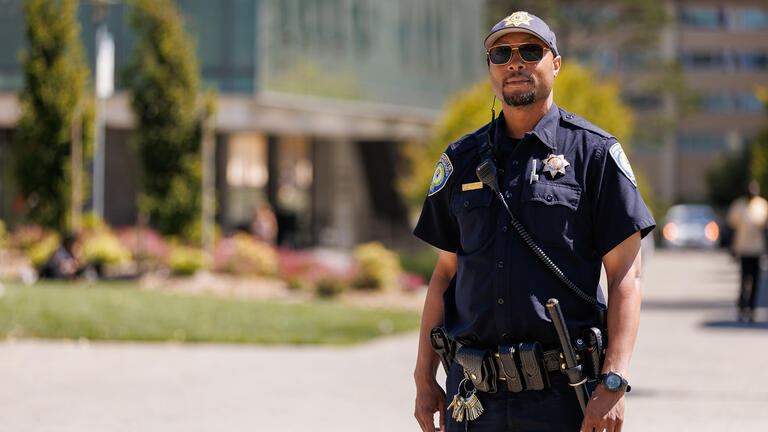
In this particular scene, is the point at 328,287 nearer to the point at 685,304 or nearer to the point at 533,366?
the point at 685,304

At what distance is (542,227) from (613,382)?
499 mm

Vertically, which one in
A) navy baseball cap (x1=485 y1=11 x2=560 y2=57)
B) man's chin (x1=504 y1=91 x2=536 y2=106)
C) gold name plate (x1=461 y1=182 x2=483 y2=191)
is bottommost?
gold name plate (x1=461 y1=182 x2=483 y2=191)

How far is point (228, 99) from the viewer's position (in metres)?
28.3

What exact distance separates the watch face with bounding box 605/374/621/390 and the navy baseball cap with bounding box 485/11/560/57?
3.35 ft

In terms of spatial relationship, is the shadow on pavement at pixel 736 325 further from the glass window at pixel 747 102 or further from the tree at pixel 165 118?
the glass window at pixel 747 102

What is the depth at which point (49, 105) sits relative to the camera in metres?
21.7

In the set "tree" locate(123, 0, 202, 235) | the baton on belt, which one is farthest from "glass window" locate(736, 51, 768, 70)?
the baton on belt

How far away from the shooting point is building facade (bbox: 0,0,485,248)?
28.2 m

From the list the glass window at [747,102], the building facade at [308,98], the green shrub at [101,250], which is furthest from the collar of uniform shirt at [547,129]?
the glass window at [747,102]

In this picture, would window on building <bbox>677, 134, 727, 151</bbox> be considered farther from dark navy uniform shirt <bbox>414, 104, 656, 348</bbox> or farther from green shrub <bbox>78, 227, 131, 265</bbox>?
dark navy uniform shirt <bbox>414, 104, 656, 348</bbox>

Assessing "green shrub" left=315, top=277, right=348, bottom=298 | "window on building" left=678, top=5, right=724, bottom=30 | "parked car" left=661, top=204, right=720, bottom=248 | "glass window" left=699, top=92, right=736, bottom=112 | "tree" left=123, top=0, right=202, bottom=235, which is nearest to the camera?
"green shrub" left=315, top=277, right=348, bottom=298

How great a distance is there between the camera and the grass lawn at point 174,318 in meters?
13.3

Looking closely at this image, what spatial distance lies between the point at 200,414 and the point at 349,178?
3062cm

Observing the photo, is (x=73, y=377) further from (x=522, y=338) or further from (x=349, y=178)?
(x=349, y=178)
